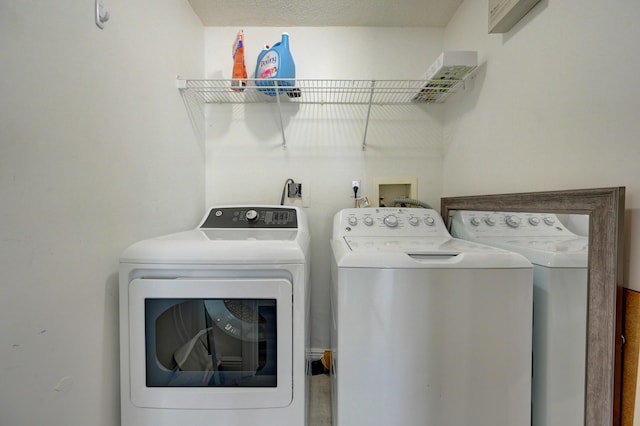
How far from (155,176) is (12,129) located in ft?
1.76

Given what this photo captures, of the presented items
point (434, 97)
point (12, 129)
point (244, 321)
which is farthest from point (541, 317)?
point (12, 129)

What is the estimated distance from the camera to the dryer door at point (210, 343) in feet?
2.69

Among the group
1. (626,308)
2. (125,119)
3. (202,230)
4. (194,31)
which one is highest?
(194,31)

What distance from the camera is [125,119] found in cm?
94

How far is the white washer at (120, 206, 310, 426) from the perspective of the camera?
82 centimetres

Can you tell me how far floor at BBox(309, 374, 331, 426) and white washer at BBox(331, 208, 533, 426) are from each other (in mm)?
536

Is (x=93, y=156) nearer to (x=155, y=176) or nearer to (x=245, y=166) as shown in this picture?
(x=155, y=176)

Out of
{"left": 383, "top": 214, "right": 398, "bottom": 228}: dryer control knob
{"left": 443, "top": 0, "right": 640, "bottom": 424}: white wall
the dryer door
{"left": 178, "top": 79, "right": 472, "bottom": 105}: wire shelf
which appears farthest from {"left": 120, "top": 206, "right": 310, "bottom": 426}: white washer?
{"left": 178, "top": 79, "right": 472, "bottom": 105}: wire shelf

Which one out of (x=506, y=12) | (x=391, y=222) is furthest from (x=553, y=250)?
(x=506, y=12)

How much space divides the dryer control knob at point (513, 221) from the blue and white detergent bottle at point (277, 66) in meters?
1.30

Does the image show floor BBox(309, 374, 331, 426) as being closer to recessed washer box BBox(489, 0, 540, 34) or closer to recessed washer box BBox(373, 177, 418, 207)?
recessed washer box BBox(373, 177, 418, 207)

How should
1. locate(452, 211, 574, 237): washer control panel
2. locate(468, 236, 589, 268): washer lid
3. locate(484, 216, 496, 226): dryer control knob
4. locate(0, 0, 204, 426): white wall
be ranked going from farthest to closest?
1. locate(484, 216, 496, 226): dryer control knob
2. locate(452, 211, 574, 237): washer control panel
3. locate(468, 236, 589, 268): washer lid
4. locate(0, 0, 204, 426): white wall

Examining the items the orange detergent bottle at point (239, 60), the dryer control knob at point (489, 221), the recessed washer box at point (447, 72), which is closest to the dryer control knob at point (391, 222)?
the dryer control knob at point (489, 221)

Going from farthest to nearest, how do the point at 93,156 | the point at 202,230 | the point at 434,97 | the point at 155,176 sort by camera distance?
the point at 434,97, the point at 202,230, the point at 155,176, the point at 93,156
